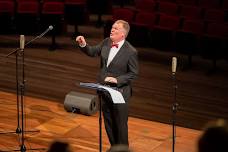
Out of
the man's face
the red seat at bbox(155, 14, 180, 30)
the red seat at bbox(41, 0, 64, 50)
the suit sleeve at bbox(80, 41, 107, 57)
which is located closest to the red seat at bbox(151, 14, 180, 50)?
the red seat at bbox(155, 14, 180, 30)

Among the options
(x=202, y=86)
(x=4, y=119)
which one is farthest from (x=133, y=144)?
(x=202, y=86)

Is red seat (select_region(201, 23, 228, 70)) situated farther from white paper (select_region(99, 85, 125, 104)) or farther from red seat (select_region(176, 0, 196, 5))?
white paper (select_region(99, 85, 125, 104))

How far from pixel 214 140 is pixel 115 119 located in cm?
276

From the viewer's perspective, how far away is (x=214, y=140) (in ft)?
5.51

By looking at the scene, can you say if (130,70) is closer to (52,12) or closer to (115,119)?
(115,119)

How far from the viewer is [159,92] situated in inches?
261

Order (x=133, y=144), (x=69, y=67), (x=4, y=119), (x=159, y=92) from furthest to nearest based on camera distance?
(x=69, y=67) < (x=159, y=92) < (x=4, y=119) < (x=133, y=144)

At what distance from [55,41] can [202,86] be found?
295cm

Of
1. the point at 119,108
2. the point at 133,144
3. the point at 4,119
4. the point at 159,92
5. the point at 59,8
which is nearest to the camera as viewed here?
the point at 119,108

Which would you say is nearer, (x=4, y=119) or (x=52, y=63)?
(x=4, y=119)

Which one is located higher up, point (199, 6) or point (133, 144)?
point (199, 6)

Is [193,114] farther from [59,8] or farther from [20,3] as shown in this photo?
[20,3]

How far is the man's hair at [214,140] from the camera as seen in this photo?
65.9 inches

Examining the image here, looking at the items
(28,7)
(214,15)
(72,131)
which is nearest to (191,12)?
Result: (214,15)
